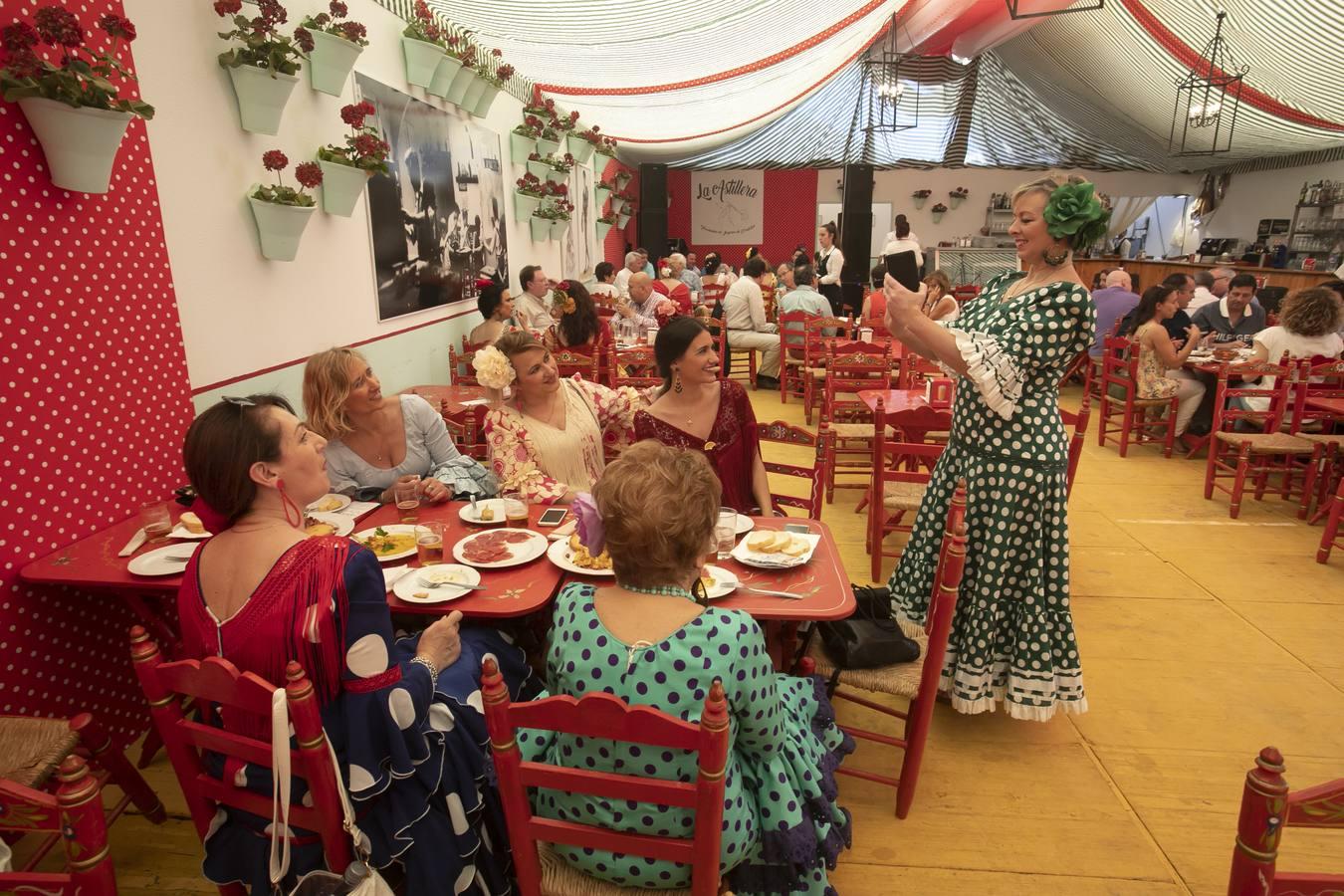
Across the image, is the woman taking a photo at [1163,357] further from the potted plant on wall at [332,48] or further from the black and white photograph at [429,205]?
the potted plant on wall at [332,48]

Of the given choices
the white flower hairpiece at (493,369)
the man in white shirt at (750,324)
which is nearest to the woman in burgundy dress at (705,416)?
the white flower hairpiece at (493,369)

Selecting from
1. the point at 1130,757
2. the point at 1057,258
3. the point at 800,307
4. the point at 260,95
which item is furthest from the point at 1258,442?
the point at 260,95

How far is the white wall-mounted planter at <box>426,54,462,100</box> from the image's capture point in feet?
17.4

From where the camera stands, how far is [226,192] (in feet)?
10.8

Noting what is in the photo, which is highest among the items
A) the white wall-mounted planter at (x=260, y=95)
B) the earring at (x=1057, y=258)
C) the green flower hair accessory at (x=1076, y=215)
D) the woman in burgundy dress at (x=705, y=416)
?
the white wall-mounted planter at (x=260, y=95)

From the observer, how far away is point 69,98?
2.17 m

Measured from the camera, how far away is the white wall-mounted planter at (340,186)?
157 inches

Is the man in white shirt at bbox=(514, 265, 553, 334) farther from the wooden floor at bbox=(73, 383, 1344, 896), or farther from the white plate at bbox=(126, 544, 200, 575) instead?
the white plate at bbox=(126, 544, 200, 575)

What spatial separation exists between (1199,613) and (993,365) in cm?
236

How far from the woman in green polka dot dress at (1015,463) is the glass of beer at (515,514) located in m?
1.37

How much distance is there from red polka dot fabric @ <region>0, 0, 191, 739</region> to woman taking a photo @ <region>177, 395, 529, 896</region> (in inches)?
43.9

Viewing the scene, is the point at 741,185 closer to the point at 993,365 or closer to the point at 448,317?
the point at 448,317

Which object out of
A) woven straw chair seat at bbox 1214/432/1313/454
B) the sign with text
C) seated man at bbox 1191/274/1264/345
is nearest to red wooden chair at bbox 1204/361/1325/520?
woven straw chair seat at bbox 1214/432/1313/454

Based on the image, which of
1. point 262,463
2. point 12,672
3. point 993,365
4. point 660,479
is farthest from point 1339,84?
point 12,672
